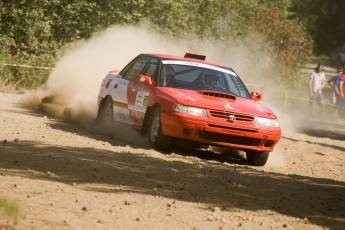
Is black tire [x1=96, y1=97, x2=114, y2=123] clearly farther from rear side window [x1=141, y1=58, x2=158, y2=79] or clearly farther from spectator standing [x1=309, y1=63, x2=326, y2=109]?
spectator standing [x1=309, y1=63, x2=326, y2=109]

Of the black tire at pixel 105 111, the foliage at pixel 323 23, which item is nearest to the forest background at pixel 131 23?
the black tire at pixel 105 111

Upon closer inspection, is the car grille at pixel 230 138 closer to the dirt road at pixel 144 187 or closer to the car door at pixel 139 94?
the dirt road at pixel 144 187

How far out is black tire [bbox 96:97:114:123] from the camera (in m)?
15.2

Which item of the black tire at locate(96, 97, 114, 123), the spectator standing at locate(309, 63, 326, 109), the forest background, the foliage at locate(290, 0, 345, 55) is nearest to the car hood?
the black tire at locate(96, 97, 114, 123)

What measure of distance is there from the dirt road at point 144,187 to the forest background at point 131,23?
37.2 feet

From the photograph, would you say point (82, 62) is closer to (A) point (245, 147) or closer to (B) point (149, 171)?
(A) point (245, 147)

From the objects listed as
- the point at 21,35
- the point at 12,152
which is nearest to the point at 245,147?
the point at 12,152

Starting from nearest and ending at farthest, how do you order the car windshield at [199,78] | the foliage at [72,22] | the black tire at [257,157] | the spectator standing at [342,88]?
1. the black tire at [257,157]
2. the car windshield at [199,78]
3. the foliage at [72,22]
4. the spectator standing at [342,88]

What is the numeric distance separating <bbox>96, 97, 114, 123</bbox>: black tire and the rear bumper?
7.94ft

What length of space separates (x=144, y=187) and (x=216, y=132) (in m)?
3.67

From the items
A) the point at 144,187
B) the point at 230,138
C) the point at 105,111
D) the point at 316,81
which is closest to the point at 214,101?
the point at 230,138

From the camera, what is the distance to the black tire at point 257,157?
44.0ft

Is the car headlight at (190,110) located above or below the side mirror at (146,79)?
below

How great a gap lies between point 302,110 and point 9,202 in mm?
27246
